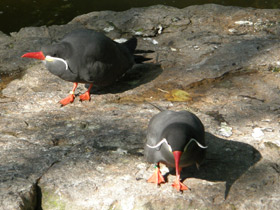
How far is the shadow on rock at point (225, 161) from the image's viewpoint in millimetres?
3180

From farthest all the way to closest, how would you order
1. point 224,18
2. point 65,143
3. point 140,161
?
point 224,18 < point 65,143 < point 140,161

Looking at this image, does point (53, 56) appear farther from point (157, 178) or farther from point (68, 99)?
point (157, 178)

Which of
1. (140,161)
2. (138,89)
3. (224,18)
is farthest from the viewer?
(224,18)

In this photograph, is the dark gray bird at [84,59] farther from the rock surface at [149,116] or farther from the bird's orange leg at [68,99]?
the rock surface at [149,116]

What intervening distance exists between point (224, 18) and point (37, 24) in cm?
313

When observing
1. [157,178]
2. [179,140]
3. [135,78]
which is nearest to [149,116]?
[157,178]

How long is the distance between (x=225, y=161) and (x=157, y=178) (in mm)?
589

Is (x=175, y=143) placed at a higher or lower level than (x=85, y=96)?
higher

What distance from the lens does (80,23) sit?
6.05 metres

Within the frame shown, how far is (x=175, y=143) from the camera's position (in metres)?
2.75

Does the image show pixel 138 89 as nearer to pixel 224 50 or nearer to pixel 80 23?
pixel 224 50

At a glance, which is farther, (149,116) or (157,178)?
(149,116)

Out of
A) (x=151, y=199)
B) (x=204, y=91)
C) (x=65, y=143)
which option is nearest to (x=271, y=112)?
(x=204, y=91)

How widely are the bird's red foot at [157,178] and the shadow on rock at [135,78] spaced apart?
1675 mm
